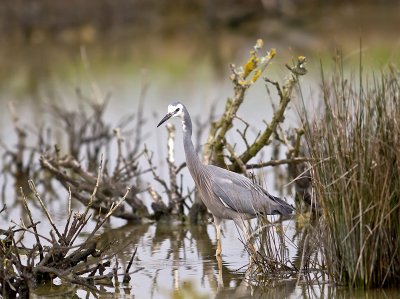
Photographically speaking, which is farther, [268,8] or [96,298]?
[268,8]

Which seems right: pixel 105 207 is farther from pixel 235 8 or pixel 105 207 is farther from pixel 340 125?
pixel 235 8

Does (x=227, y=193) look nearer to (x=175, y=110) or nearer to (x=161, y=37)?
(x=175, y=110)

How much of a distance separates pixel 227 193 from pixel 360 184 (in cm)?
199

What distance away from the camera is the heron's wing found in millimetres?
8320

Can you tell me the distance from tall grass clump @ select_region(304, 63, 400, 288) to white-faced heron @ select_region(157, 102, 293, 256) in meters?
1.34

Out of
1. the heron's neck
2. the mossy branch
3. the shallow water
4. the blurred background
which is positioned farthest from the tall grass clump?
the blurred background

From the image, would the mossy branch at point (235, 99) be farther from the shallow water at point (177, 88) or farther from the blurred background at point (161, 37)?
the blurred background at point (161, 37)

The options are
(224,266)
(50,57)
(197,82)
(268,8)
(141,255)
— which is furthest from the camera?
(268,8)

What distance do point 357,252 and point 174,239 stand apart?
2990 millimetres

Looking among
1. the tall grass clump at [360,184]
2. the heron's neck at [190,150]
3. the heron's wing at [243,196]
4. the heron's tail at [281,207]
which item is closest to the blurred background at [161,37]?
the heron's neck at [190,150]

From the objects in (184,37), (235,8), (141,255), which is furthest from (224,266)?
(235,8)

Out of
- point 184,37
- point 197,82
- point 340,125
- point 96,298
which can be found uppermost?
point 184,37

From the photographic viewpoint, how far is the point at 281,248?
7492 millimetres

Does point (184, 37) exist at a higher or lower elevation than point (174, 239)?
higher
